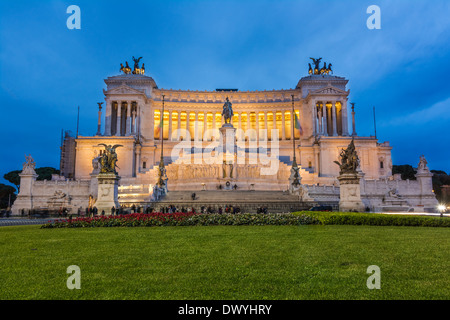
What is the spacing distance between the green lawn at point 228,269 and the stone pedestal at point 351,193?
1338 cm

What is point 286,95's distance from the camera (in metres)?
81.4

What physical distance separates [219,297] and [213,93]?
261 feet

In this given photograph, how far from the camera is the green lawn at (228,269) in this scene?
5.61 meters

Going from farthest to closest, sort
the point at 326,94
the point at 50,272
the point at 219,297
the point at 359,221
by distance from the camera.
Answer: the point at 326,94 → the point at 359,221 → the point at 50,272 → the point at 219,297

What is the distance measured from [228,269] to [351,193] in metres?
20.0

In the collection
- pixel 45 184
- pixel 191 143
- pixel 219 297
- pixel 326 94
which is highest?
pixel 326 94

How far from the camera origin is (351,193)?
2494cm

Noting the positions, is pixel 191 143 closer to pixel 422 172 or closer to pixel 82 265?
pixel 422 172

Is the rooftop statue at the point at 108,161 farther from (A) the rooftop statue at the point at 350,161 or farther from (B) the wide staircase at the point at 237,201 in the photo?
(A) the rooftop statue at the point at 350,161

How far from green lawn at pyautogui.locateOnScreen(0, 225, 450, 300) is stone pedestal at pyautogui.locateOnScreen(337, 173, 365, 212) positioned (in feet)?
43.9

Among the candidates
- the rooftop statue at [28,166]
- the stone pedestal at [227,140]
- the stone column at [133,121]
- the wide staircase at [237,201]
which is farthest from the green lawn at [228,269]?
the stone column at [133,121]

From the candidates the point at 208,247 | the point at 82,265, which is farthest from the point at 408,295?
the point at 82,265

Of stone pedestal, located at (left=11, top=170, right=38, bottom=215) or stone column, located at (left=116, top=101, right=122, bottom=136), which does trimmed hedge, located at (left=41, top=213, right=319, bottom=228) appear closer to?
stone pedestal, located at (left=11, top=170, right=38, bottom=215)

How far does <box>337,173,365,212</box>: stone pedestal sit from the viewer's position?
969 inches
